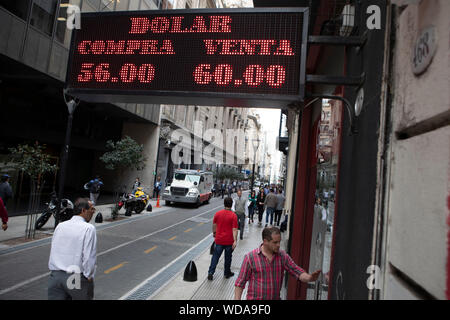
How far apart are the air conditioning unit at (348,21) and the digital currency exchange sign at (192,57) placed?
0.36 m

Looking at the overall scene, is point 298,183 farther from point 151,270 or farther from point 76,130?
point 76,130

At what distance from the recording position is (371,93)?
6.97 ft

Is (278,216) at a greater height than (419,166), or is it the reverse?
(419,166)

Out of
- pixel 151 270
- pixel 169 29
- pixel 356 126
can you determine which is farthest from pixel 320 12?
pixel 151 270

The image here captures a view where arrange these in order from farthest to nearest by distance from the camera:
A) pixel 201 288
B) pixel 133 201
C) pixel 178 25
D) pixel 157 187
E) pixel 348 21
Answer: pixel 157 187
pixel 133 201
pixel 201 288
pixel 178 25
pixel 348 21

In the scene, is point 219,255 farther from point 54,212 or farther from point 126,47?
point 54,212

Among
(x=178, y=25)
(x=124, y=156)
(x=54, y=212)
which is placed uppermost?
(x=178, y=25)

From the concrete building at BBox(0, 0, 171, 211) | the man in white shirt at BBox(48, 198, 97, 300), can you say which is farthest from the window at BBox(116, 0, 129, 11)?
the man in white shirt at BBox(48, 198, 97, 300)

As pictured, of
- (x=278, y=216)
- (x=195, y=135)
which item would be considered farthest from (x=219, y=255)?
(x=195, y=135)

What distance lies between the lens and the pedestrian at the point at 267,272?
2957 millimetres

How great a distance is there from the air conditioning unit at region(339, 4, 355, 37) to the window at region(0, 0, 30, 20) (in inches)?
548

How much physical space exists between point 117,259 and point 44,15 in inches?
477

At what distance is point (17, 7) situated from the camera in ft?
→ 40.1
